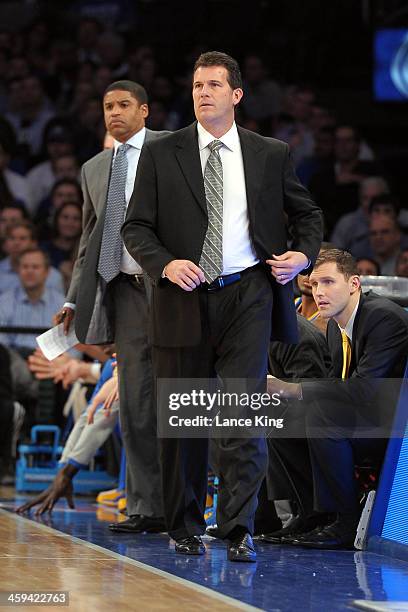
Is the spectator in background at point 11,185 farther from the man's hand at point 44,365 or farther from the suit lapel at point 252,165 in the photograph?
the suit lapel at point 252,165

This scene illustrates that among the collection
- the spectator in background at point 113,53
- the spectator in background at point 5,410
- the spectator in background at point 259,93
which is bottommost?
the spectator in background at point 5,410

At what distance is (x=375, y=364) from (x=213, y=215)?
95 cm

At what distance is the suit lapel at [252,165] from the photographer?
4332 mm

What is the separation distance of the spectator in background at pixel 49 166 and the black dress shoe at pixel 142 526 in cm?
614

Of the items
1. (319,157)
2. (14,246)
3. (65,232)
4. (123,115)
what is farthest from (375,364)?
(319,157)

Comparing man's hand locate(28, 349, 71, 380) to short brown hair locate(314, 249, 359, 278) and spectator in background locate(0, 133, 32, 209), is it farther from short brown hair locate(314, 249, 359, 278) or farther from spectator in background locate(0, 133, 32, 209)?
spectator in background locate(0, 133, 32, 209)

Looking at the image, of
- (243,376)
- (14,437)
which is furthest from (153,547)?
(14,437)

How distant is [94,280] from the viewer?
5.20 m

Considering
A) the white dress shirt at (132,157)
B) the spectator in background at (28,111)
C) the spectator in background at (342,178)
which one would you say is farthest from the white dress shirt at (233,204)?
the spectator in background at (28,111)

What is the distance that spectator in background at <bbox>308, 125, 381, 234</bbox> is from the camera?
10.5 meters

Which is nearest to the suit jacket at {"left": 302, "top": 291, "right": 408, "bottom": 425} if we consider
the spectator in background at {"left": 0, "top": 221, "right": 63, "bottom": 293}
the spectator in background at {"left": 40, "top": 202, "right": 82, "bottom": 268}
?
the spectator in background at {"left": 0, "top": 221, "right": 63, "bottom": 293}

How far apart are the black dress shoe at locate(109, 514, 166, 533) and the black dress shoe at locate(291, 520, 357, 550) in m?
0.64

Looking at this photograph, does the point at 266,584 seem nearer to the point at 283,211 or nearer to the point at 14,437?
the point at 283,211

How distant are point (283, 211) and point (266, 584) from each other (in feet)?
4.67
